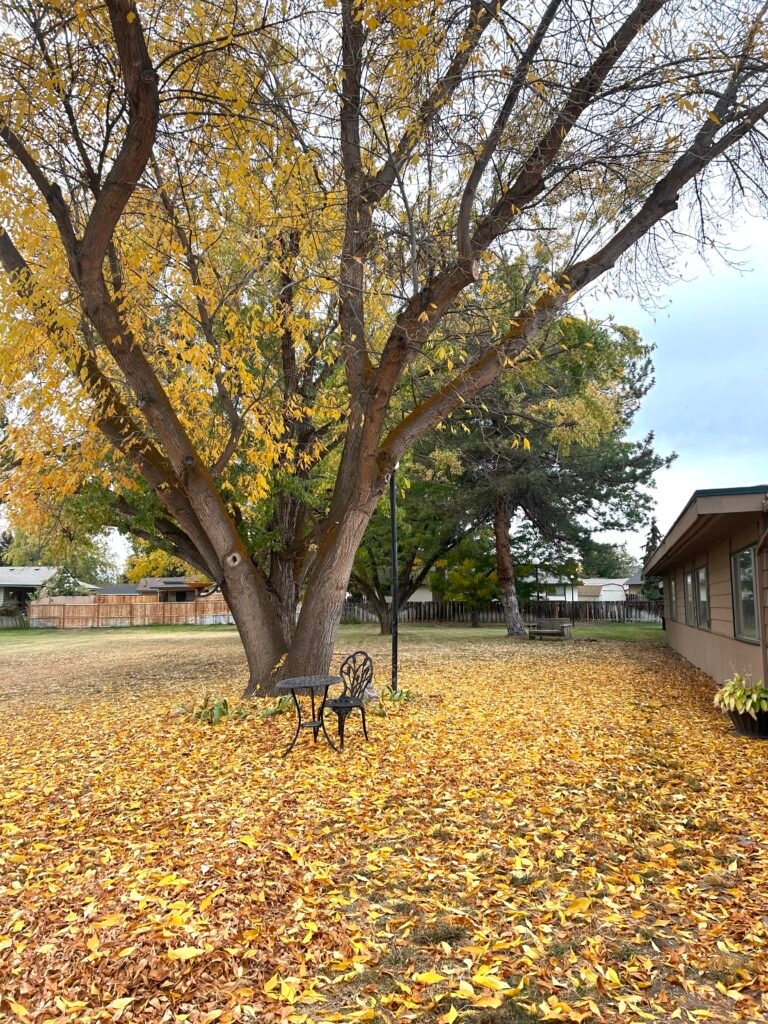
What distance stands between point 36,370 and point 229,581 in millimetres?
3283

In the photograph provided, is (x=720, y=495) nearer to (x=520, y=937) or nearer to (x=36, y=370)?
(x=520, y=937)

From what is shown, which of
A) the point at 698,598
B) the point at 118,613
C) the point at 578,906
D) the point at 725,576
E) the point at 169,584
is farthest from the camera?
the point at 169,584

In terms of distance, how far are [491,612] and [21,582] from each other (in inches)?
1097

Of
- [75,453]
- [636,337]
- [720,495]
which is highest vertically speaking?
[636,337]

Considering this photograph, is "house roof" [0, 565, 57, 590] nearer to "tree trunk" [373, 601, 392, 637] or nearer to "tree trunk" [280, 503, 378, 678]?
"tree trunk" [373, 601, 392, 637]

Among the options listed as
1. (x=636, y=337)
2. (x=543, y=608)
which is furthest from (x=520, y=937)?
(x=543, y=608)

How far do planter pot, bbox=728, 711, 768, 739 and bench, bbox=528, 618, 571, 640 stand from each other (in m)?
14.0

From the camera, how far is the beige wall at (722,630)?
816cm

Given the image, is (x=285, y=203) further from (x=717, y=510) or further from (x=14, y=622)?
(x=14, y=622)

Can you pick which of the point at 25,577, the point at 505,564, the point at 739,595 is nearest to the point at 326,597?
the point at 739,595

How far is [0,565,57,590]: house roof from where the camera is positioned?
135 feet

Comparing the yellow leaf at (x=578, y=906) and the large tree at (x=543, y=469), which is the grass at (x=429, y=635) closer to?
the large tree at (x=543, y=469)

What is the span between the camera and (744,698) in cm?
711

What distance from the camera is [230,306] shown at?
8.74m
